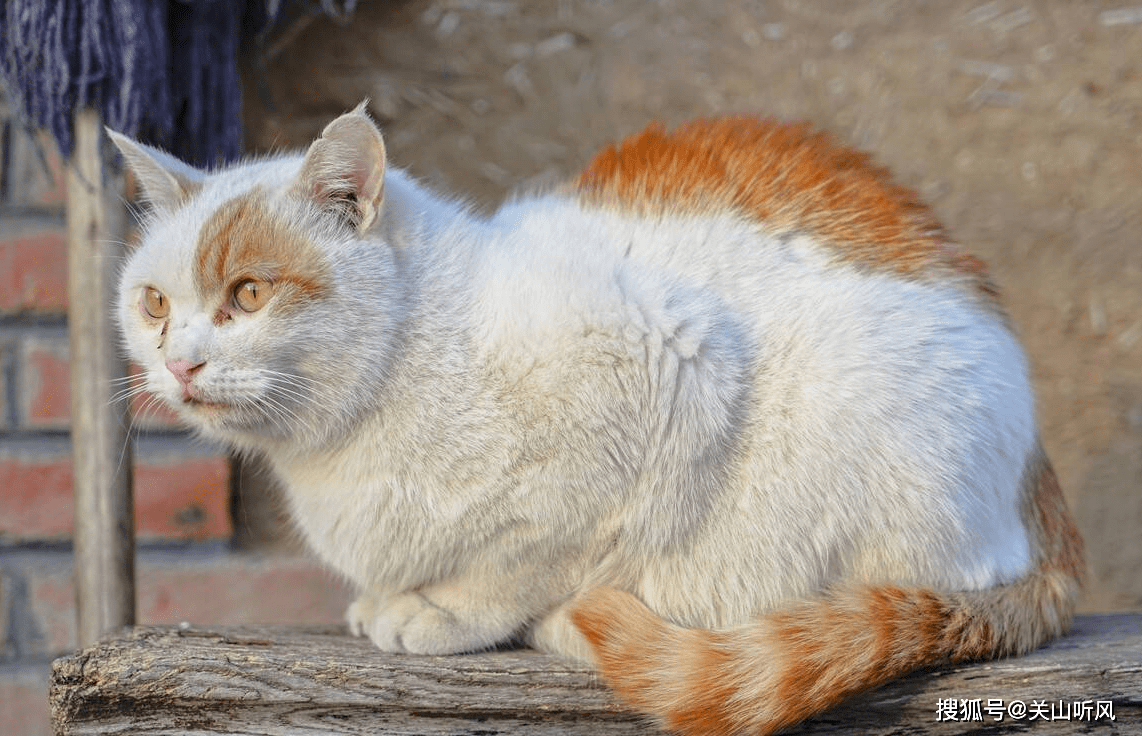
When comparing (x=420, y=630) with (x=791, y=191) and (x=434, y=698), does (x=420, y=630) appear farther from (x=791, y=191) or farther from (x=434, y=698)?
(x=791, y=191)

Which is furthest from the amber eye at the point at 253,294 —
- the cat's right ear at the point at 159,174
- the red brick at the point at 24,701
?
the red brick at the point at 24,701

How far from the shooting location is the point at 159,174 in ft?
3.52

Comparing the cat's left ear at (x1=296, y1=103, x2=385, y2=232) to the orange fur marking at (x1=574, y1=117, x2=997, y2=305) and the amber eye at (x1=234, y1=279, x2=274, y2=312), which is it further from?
the orange fur marking at (x1=574, y1=117, x2=997, y2=305)

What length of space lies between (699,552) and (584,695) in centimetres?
17

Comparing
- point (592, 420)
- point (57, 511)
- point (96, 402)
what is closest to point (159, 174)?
point (96, 402)

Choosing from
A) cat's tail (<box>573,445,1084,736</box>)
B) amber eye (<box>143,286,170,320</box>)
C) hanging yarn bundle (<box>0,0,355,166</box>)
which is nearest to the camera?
cat's tail (<box>573,445,1084,736</box>)

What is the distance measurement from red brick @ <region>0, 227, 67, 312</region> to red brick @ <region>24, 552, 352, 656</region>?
390 mm

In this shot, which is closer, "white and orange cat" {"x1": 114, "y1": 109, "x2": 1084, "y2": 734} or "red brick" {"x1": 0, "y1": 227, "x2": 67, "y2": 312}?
"white and orange cat" {"x1": 114, "y1": 109, "x2": 1084, "y2": 734}

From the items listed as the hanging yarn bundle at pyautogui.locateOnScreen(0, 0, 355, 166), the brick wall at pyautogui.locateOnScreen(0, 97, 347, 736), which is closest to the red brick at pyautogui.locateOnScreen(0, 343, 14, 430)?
the brick wall at pyautogui.locateOnScreen(0, 97, 347, 736)

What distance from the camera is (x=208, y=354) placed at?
3.21ft

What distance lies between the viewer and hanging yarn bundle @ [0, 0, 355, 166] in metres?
1.21

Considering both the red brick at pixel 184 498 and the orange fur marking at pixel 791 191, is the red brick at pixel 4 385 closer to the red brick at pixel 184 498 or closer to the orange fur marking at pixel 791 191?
the red brick at pixel 184 498

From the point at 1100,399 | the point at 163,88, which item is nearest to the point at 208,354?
the point at 163,88

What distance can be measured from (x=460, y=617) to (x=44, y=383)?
84cm
